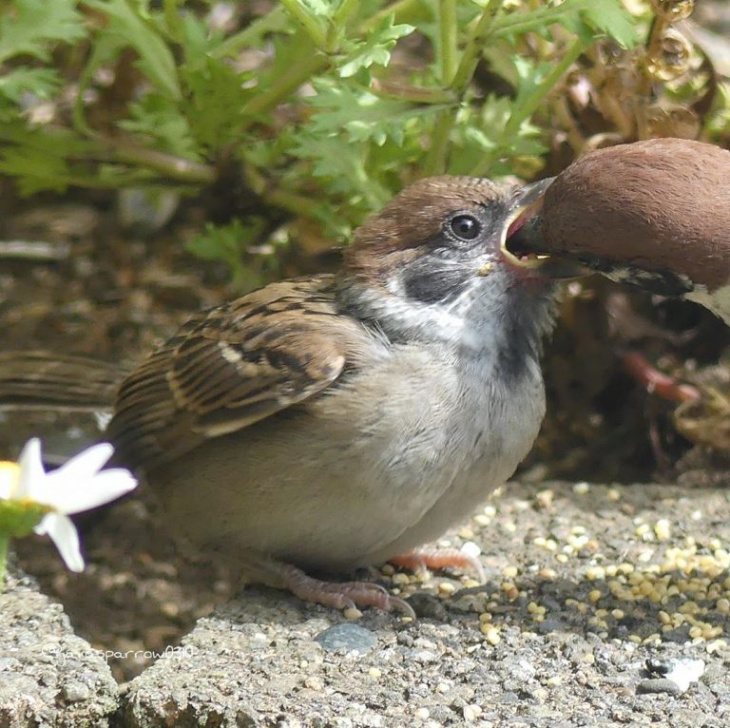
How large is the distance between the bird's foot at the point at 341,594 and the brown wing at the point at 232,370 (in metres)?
0.34

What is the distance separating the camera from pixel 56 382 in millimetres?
3283

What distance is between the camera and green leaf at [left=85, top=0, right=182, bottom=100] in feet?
9.89

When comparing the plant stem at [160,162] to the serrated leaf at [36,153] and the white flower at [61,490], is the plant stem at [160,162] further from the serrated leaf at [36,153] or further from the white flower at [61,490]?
the white flower at [61,490]

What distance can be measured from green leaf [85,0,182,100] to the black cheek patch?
872mm

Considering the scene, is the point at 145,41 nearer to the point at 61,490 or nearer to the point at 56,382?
the point at 56,382

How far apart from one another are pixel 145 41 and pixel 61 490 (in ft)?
5.45

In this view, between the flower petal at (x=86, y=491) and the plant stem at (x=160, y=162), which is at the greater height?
the flower petal at (x=86, y=491)

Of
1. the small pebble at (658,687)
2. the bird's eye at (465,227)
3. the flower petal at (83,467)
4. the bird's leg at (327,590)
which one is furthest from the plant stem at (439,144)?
the flower petal at (83,467)

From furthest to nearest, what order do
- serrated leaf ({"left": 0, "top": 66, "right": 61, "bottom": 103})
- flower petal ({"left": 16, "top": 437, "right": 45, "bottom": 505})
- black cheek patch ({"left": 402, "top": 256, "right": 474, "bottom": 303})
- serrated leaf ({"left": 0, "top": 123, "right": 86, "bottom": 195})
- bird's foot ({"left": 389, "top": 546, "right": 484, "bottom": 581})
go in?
serrated leaf ({"left": 0, "top": 123, "right": 86, "bottom": 195}) < serrated leaf ({"left": 0, "top": 66, "right": 61, "bottom": 103}) < bird's foot ({"left": 389, "top": 546, "right": 484, "bottom": 581}) < black cheek patch ({"left": 402, "top": 256, "right": 474, "bottom": 303}) < flower petal ({"left": 16, "top": 437, "right": 45, "bottom": 505})

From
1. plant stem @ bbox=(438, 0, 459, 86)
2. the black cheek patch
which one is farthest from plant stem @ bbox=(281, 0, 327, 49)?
the black cheek patch

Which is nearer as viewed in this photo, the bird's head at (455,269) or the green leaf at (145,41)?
the bird's head at (455,269)

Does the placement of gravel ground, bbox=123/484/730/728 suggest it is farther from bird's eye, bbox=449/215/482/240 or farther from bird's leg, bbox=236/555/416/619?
bird's eye, bbox=449/215/482/240

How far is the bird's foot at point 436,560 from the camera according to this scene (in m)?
2.91

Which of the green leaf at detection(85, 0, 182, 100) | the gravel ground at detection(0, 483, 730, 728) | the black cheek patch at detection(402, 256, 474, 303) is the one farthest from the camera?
the green leaf at detection(85, 0, 182, 100)
